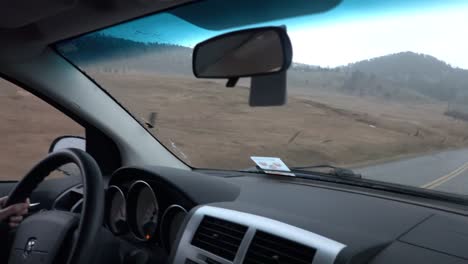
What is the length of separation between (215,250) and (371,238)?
72 cm

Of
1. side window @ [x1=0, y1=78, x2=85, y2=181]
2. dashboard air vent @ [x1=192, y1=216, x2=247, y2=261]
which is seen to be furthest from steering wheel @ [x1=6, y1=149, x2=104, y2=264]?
side window @ [x1=0, y1=78, x2=85, y2=181]

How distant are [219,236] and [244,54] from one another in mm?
1030

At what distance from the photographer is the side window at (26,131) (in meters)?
3.97

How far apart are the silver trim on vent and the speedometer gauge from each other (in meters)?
0.44

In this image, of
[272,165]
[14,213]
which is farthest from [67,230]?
[272,165]

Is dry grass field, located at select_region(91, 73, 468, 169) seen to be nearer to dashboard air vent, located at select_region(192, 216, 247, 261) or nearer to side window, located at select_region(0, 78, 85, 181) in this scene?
side window, located at select_region(0, 78, 85, 181)

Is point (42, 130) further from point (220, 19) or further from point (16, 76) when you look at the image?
point (220, 19)

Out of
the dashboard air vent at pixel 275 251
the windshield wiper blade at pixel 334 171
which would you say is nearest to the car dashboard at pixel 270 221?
the dashboard air vent at pixel 275 251

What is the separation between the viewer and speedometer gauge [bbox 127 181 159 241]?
3.01 metres

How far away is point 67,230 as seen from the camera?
243 centimetres

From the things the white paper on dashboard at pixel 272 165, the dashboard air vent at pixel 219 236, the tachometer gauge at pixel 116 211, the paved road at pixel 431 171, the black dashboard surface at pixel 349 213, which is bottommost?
the tachometer gauge at pixel 116 211

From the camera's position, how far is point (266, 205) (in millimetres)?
2984

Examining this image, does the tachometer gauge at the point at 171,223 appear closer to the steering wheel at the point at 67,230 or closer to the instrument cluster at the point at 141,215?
the instrument cluster at the point at 141,215

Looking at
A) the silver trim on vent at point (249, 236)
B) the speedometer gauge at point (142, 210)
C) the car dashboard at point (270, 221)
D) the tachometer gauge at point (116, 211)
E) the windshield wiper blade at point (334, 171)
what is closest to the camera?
the silver trim on vent at point (249, 236)
